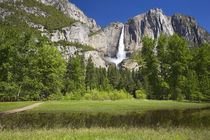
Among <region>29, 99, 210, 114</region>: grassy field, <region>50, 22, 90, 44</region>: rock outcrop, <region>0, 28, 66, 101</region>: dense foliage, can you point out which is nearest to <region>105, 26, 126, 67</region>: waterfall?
<region>50, 22, 90, 44</region>: rock outcrop

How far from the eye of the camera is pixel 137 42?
7520 inches

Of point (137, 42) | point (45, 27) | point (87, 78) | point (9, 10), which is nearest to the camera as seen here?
point (87, 78)

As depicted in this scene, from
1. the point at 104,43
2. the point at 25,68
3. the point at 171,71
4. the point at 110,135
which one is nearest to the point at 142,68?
the point at 171,71

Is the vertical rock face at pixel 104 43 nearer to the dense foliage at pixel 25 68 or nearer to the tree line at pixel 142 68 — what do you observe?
the dense foliage at pixel 25 68

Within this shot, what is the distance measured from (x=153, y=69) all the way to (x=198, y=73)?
527 inches

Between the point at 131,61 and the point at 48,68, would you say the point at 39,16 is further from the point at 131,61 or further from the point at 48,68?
the point at 48,68

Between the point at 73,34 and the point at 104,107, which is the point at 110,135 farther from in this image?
the point at 73,34

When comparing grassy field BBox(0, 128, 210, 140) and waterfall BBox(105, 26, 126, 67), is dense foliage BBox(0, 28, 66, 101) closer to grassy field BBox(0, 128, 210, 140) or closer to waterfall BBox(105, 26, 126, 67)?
grassy field BBox(0, 128, 210, 140)

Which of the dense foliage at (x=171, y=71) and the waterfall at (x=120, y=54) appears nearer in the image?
the dense foliage at (x=171, y=71)

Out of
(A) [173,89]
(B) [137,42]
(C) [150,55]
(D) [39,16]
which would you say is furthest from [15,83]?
(B) [137,42]

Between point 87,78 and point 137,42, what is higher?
point 137,42

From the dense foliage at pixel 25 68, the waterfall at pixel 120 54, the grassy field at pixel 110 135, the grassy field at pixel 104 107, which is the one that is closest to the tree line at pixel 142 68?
the dense foliage at pixel 25 68

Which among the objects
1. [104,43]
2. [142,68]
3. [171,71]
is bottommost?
[171,71]

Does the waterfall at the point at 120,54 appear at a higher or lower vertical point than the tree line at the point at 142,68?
higher
